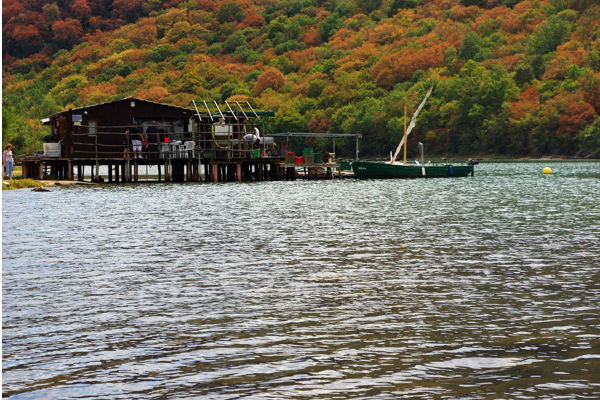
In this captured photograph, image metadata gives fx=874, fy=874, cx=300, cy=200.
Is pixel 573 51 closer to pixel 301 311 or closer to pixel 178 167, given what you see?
pixel 178 167

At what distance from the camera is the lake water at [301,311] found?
39.0 ft

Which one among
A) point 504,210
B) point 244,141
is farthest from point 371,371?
point 244,141

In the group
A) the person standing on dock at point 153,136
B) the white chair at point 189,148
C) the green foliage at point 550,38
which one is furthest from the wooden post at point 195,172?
the green foliage at point 550,38

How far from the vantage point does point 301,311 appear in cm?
1656

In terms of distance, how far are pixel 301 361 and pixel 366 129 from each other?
175 metres

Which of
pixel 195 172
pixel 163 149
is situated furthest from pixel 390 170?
pixel 163 149

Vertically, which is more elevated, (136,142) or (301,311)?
(136,142)

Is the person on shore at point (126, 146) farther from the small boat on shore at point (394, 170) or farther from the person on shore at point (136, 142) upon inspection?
the small boat on shore at point (394, 170)

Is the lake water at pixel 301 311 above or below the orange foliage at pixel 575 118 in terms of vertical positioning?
below

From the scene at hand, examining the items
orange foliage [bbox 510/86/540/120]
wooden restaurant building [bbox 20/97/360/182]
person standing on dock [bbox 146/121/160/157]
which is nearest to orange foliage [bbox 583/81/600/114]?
orange foliage [bbox 510/86/540/120]

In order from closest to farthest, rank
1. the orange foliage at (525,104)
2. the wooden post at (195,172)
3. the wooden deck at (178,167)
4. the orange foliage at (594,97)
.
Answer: the wooden deck at (178,167) → the wooden post at (195,172) → the orange foliage at (594,97) → the orange foliage at (525,104)

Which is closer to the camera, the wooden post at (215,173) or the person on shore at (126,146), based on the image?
the person on shore at (126,146)

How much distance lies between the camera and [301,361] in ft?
42.0

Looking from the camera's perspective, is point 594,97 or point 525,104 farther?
point 525,104
